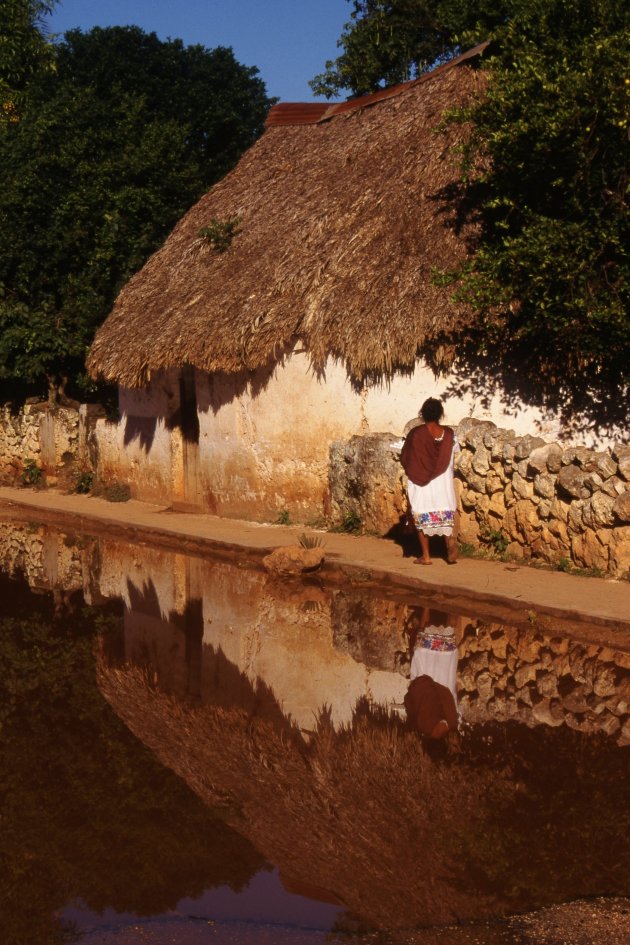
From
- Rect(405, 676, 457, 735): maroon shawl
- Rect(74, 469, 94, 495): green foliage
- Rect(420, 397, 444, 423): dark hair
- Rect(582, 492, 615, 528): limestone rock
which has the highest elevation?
Rect(420, 397, 444, 423): dark hair

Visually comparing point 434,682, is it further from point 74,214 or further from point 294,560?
point 74,214

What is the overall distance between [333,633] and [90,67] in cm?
2188

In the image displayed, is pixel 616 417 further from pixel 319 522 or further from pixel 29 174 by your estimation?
pixel 29 174

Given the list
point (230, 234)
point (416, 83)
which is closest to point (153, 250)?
point (230, 234)

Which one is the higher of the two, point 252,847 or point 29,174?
A: point 29,174

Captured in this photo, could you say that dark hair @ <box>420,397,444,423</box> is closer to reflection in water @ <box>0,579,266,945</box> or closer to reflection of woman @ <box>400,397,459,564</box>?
reflection of woman @ <box>400,397,459,564</box>

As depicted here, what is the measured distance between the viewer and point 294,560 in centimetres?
1174

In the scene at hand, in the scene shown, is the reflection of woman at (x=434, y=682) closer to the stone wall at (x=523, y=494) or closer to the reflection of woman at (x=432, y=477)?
the stone wall at (x=523, y=494)

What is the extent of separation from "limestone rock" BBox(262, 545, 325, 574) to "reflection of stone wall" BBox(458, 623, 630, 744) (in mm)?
2875

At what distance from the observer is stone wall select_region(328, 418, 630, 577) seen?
1066cm

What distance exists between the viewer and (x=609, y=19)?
11844 millimetres

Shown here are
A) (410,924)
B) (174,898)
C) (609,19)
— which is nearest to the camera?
(410,924)

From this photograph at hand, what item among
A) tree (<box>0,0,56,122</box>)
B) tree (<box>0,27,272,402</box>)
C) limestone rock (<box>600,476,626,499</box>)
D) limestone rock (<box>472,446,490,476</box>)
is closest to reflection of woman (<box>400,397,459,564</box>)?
limestone rock (<box>472,446,490,476</box>)

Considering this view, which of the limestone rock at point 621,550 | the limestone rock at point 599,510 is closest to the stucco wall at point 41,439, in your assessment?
the limestone rock at point 599,510
